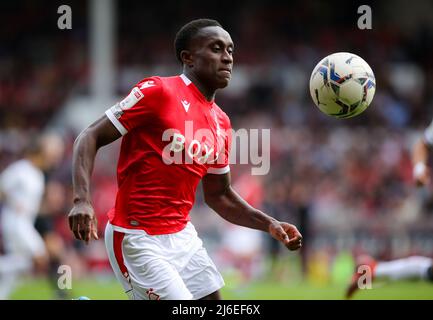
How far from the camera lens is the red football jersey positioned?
5199mm

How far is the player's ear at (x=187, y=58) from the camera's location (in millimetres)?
5605

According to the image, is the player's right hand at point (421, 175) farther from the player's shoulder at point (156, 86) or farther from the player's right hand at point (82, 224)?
the player's right hand at point (82, 224)

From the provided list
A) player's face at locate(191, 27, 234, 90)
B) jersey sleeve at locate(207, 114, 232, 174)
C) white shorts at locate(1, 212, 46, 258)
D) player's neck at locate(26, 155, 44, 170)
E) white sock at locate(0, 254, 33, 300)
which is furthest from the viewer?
player's neck at locate(26, 155, 44, 170)

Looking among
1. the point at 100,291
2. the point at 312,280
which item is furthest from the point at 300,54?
the point at 100,291

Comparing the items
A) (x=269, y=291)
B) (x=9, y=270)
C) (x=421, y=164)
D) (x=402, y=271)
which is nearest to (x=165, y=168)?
(x=402, y=271)

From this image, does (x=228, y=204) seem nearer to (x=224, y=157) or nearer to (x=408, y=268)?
(x=224, y=157)

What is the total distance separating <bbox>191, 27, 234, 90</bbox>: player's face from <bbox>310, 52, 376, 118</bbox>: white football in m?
0.87

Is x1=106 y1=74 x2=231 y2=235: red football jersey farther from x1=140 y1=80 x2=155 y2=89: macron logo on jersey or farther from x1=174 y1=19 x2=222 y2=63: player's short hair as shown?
x1=174 y1=19 x2=222 y2=63: player's short hair

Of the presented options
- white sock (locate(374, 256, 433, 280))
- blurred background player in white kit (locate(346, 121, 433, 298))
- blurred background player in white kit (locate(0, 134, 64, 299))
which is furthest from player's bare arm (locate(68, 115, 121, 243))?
blurred background player in white kit (locate(0, 134, 64, 299))

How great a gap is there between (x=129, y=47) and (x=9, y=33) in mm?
3937

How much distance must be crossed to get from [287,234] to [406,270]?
2.86 metres

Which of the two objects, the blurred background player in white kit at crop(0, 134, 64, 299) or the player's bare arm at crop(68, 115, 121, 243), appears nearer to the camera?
the player's bare arm at crop(68, 115, 121, 243)

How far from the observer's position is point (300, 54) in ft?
70.3
